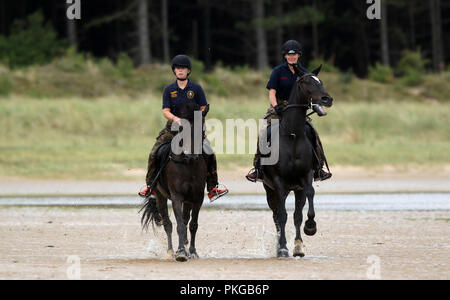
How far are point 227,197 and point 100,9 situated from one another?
35007mm

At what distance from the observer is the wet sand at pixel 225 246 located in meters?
11.2

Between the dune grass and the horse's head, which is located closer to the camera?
the horse's head

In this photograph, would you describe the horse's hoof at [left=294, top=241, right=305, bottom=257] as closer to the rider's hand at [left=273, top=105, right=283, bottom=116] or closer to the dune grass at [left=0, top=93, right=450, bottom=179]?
the rider's hand at [left=273, top=105, right=283, bottom=116]

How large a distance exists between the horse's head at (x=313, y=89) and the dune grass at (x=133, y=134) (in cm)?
1463

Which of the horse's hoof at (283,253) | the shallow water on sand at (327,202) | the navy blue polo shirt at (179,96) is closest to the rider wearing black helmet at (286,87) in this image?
the navy blue polo shirt at (179,96)

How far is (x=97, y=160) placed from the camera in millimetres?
28203

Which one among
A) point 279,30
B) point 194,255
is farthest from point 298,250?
point 279,30

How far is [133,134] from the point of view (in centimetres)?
3216

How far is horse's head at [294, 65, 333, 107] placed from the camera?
1254 cm

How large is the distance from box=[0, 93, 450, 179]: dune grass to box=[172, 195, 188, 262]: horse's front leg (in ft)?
47.7

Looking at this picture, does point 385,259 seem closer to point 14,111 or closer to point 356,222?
point 356,222

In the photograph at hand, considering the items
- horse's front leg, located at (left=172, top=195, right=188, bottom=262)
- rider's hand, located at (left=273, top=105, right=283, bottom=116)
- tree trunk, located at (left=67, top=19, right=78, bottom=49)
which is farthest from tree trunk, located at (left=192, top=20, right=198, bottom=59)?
horse's front leg, located at (left=172, top=195, right=188, bottom=262)

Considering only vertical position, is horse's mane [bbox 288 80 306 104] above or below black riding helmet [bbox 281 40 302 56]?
below
